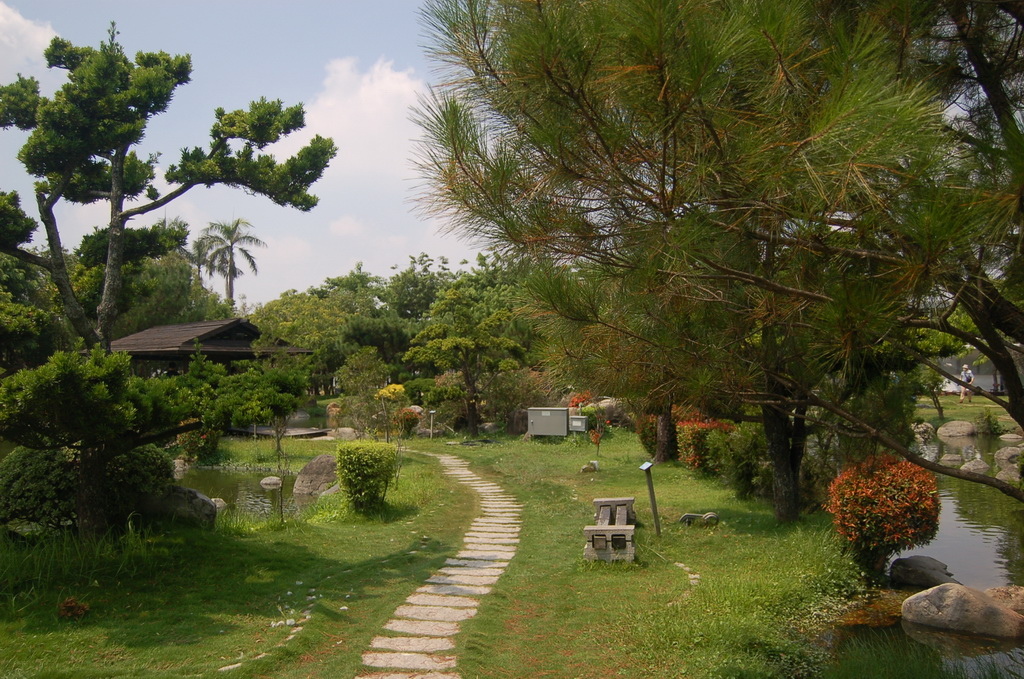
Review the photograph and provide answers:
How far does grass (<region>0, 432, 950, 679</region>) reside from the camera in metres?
4.31

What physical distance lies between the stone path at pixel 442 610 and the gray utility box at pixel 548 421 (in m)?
8.13

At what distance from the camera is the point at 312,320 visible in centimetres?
3531

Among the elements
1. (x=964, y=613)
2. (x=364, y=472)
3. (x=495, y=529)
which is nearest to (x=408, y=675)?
(x=495, y=529)

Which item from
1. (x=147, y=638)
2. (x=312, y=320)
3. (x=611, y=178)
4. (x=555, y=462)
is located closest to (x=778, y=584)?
(x=611, y=178)

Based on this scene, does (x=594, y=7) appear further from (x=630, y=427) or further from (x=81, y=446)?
(x=630, y=427)

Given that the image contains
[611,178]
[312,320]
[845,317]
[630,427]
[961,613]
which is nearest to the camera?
[845,317]

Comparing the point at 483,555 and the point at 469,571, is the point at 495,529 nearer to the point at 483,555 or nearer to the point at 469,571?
the point at 483,555

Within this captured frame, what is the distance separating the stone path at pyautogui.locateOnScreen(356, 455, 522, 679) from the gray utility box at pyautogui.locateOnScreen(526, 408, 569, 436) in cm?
813

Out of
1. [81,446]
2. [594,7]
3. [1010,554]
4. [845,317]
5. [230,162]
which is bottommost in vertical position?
[1010,554]

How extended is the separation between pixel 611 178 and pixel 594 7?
0.71 m

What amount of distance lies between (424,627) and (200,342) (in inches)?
746

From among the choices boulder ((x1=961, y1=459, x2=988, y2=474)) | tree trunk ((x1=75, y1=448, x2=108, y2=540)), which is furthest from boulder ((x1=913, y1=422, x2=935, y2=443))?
tree trunk ((x1=75, y1=448, x2=108, y2=540))

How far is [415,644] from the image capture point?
4664 mm

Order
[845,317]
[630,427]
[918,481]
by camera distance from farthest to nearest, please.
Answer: [630,427] < [918,481] < [845,317]
